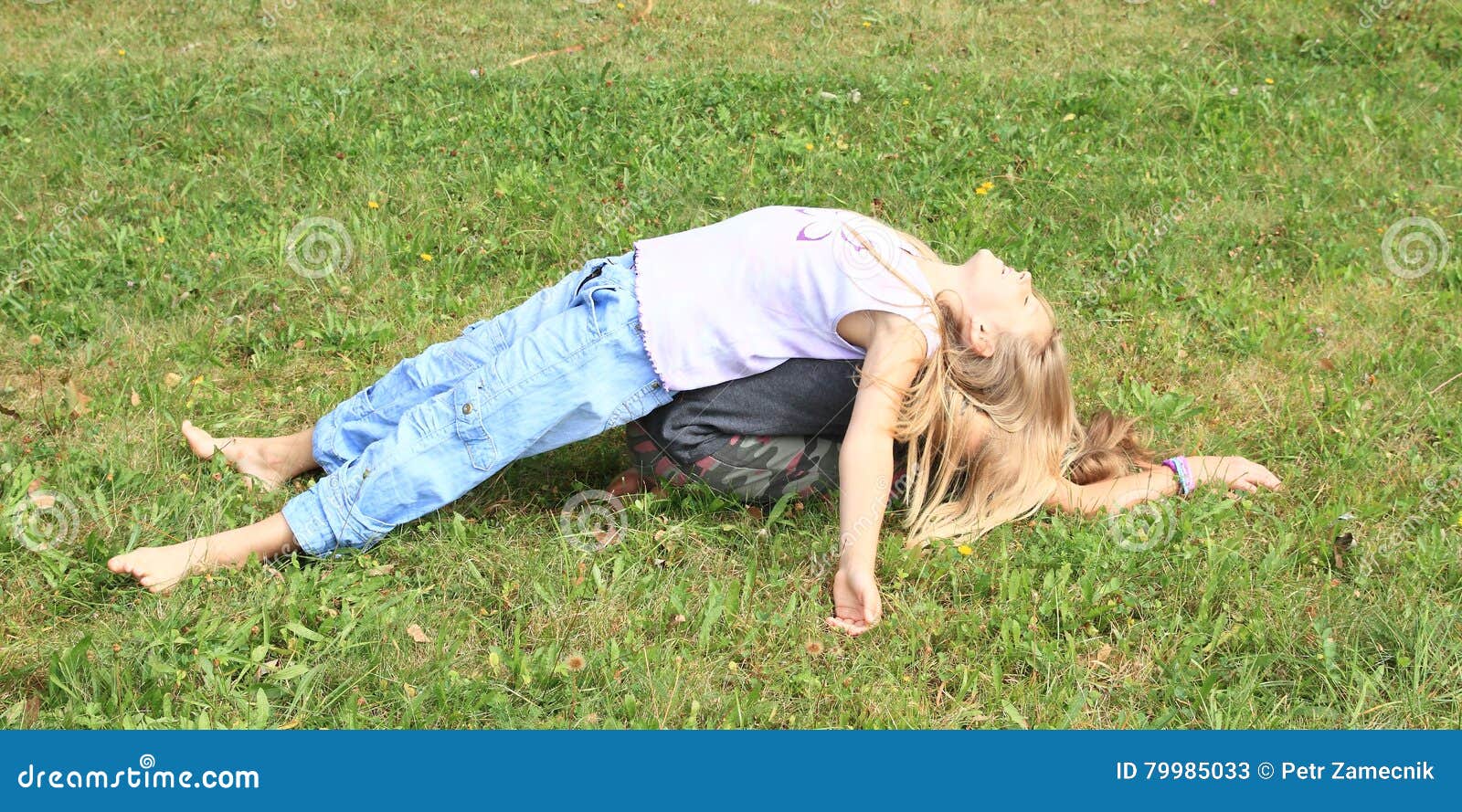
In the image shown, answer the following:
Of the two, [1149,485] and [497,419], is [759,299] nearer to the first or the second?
[497,419]

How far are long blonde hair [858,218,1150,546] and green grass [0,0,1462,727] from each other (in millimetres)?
96

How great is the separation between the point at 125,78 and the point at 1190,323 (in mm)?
4501

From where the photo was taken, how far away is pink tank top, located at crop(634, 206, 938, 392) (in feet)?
9.59

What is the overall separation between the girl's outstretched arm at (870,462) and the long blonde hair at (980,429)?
67 millimetres

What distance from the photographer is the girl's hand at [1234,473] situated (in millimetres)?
3320

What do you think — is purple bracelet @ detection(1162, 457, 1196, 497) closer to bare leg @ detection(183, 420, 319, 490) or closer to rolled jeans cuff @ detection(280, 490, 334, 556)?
rolled jeans cuff @ detection(280, 490, 334, 556)

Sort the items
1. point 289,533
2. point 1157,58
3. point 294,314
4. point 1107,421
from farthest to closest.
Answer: point 1157,58 < point 294,314 < point 1107,421 < point 289,533

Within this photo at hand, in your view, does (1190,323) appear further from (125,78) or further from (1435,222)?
(125,78)

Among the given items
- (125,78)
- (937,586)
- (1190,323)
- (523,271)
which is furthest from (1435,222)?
(125,78)

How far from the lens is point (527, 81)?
5348 millimetres

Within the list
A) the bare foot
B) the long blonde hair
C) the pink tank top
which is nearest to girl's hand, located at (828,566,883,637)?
the long blonde hair

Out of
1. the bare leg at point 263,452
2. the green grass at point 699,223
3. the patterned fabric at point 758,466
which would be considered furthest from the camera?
the bare leg at point 263,452

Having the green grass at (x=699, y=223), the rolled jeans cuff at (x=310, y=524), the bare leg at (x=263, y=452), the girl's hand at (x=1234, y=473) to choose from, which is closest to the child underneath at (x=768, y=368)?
the rolled jeans cuff at (x=310, y=524)

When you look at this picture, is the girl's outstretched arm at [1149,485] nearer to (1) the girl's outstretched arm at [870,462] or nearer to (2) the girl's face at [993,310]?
(2) the girl's face at [993,310]
